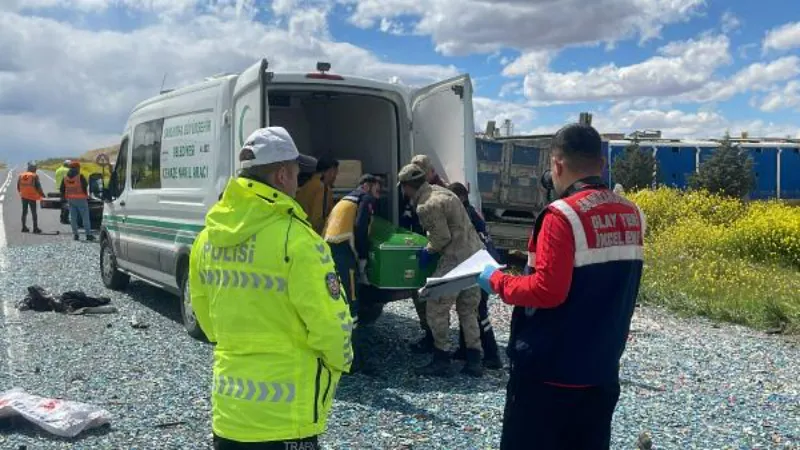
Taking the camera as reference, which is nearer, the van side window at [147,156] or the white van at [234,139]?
the white van at [234,139]

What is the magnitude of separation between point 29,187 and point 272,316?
18578 millimetres

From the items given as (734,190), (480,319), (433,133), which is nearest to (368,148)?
(433,133)

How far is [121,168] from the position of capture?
34.3 ft

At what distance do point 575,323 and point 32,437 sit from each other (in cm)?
391

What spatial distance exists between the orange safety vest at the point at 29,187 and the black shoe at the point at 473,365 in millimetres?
15524

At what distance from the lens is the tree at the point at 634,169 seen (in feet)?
82.8

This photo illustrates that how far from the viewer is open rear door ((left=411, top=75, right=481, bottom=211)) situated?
7.38 m

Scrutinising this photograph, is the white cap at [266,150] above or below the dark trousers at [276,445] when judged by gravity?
above

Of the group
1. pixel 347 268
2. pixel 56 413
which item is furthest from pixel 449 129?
pixel 56 413

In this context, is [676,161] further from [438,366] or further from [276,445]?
[276,445]

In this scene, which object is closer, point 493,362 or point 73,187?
point 493,362

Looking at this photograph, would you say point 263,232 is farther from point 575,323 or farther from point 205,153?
point 205,153

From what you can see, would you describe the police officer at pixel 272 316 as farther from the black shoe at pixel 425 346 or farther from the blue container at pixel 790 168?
the blue container at pixel 790 168

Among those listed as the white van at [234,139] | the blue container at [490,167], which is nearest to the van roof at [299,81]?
the white van at [234,139]
